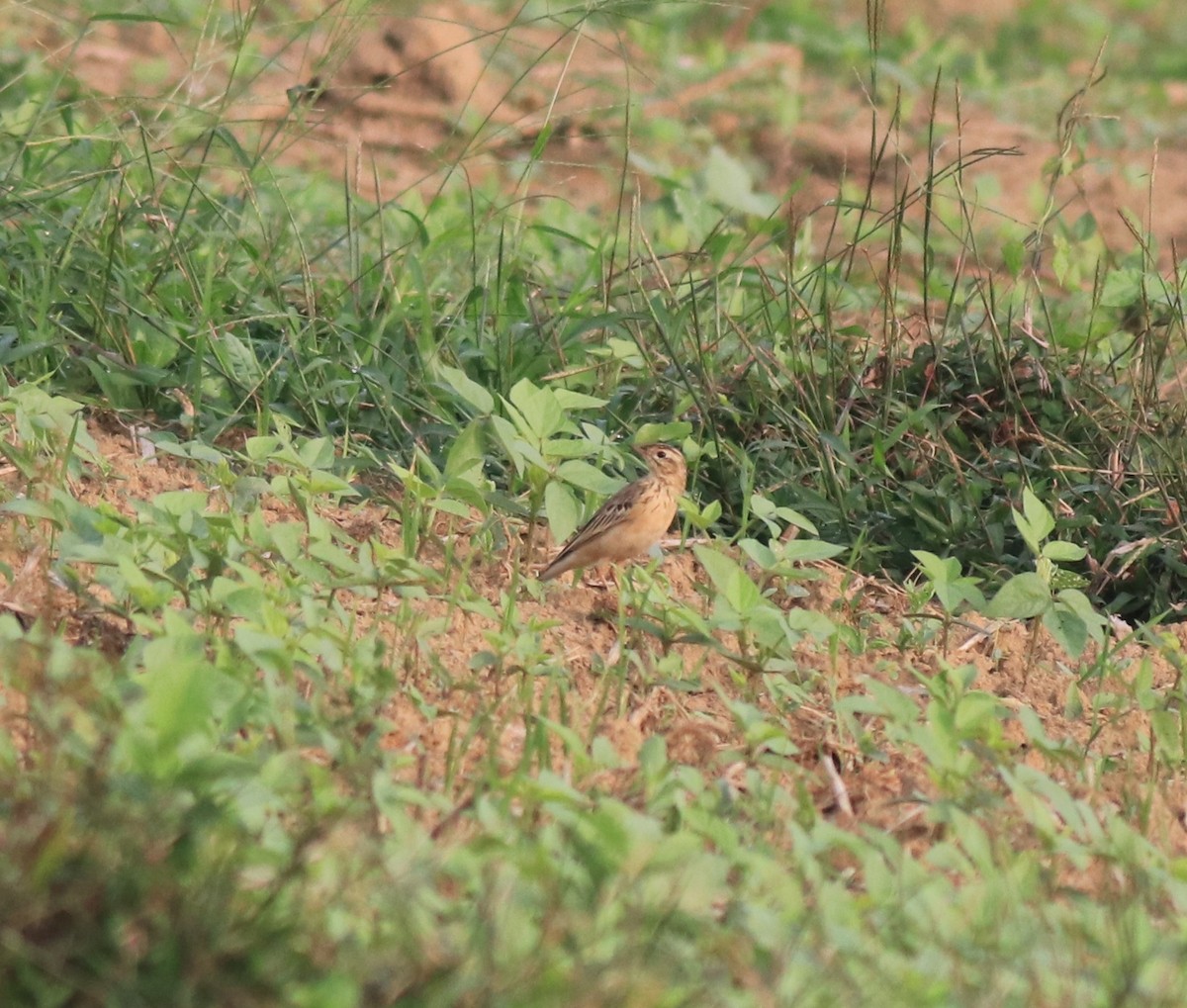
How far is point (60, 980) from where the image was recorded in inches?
95.8

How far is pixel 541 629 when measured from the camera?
153 inches

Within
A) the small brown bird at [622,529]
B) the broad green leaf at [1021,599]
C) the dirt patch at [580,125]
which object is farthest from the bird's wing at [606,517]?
the dirt patch at [580,125]

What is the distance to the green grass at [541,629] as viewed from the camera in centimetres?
255

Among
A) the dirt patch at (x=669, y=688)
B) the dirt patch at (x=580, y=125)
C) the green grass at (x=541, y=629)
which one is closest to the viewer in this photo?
the green grass at (x=541, y=629)

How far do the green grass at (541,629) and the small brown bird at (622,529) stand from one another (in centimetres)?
13

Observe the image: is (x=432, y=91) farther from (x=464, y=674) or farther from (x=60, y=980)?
(x=60, y=980)

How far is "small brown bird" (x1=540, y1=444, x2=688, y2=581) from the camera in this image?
14.8ft

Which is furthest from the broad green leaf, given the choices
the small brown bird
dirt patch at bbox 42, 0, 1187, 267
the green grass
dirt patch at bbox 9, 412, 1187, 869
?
dirt patch at bbox 42, 0, 1187, 267

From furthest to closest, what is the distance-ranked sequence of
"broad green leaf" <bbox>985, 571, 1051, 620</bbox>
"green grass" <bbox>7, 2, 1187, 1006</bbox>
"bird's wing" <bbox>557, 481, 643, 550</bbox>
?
1. "bird's wing" <bbox>557, 481, 643, 550</bbox>
2. "broad green leaf" <bbox>985, 571, 1051, 620</bbox>
3. "green grass" <bbox>7, 2, 1187, 1006</bbox>

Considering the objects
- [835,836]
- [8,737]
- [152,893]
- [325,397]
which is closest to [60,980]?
[152,893]

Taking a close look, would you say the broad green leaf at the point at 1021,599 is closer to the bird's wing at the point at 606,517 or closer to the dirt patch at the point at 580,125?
the bird's wing at the point at 606,517

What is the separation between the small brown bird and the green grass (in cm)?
13

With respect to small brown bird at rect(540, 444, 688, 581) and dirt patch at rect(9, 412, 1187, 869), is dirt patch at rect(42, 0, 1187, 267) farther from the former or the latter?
dirt patch at rect(9, 412, 1187, 869)

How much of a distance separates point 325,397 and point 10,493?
116 cm
